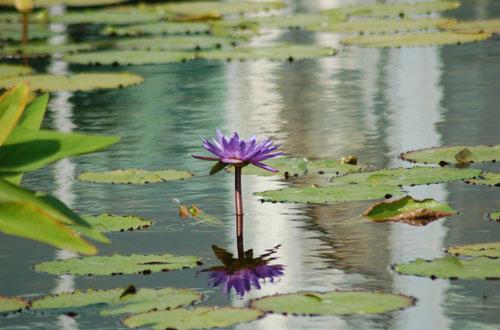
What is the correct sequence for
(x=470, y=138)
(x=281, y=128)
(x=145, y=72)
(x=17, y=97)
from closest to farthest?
(x=17, y=97)
(x=470, y=138)
(x=281, y=128)
(x=145, y=72)

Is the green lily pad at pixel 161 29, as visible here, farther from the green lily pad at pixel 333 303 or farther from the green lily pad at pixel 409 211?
the green lily pad at pixel 333 303

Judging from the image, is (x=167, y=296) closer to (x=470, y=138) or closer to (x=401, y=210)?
(x=401, y=210)

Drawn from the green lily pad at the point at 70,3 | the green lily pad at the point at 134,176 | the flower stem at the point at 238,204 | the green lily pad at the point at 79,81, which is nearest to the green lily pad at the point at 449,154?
the green lily pad at the point at 134,176

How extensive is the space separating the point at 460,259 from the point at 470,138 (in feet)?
6.10

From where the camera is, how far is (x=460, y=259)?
14.0ft

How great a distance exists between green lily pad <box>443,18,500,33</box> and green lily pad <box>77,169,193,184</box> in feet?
13.0

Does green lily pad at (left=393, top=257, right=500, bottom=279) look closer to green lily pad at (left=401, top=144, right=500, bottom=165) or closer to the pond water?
the pond water

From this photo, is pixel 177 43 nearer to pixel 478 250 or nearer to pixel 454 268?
pixel 478 250

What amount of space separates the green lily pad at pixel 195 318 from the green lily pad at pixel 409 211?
3.74 feet

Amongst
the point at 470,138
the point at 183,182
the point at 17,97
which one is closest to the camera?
the point at 17,97

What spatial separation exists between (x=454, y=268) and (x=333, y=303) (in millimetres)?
455

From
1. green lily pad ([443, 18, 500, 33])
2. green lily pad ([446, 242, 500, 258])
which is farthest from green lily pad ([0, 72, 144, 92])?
green lily pad ([446, 242, 500, 258])

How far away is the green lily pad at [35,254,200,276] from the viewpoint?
4.25 m

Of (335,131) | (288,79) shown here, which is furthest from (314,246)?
(288,79)
